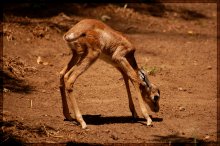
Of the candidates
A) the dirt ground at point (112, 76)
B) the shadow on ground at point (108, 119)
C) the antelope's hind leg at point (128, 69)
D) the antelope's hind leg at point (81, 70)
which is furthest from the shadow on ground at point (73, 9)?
the antelope's hind leg at point (81, 70)

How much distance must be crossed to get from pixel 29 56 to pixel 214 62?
4429 mm

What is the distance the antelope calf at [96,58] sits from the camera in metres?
8.39

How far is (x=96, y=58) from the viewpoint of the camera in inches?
330

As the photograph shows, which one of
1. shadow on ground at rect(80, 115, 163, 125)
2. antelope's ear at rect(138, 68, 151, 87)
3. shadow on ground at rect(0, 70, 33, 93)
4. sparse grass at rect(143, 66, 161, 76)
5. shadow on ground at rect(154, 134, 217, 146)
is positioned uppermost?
antelope's ear at rect(138, 68, 151, 87)

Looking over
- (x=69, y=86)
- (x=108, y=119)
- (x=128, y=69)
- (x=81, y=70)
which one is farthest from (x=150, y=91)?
(x=69, y=86)

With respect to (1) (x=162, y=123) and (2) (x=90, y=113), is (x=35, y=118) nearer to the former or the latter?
(2) (x=90, y=113)

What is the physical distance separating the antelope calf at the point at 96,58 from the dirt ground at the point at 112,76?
1.06 feet

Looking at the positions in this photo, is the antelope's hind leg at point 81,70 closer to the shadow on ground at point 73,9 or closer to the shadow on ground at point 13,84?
the shadow on ground at point 13,84

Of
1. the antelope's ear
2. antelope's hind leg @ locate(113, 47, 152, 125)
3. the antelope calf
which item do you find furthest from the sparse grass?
antelope's hind leg @ locate(113, 47, 152, 125)

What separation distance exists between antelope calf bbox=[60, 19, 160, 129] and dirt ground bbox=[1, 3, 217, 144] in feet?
1.06

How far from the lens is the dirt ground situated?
8273mm

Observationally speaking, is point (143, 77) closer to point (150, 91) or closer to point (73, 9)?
point (150, 91)

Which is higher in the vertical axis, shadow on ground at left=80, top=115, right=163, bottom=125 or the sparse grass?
the sparse grass

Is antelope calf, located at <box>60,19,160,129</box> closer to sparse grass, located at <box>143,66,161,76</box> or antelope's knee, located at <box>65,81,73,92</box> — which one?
antelope's knee, located at <box>65,81,73,92</box>
